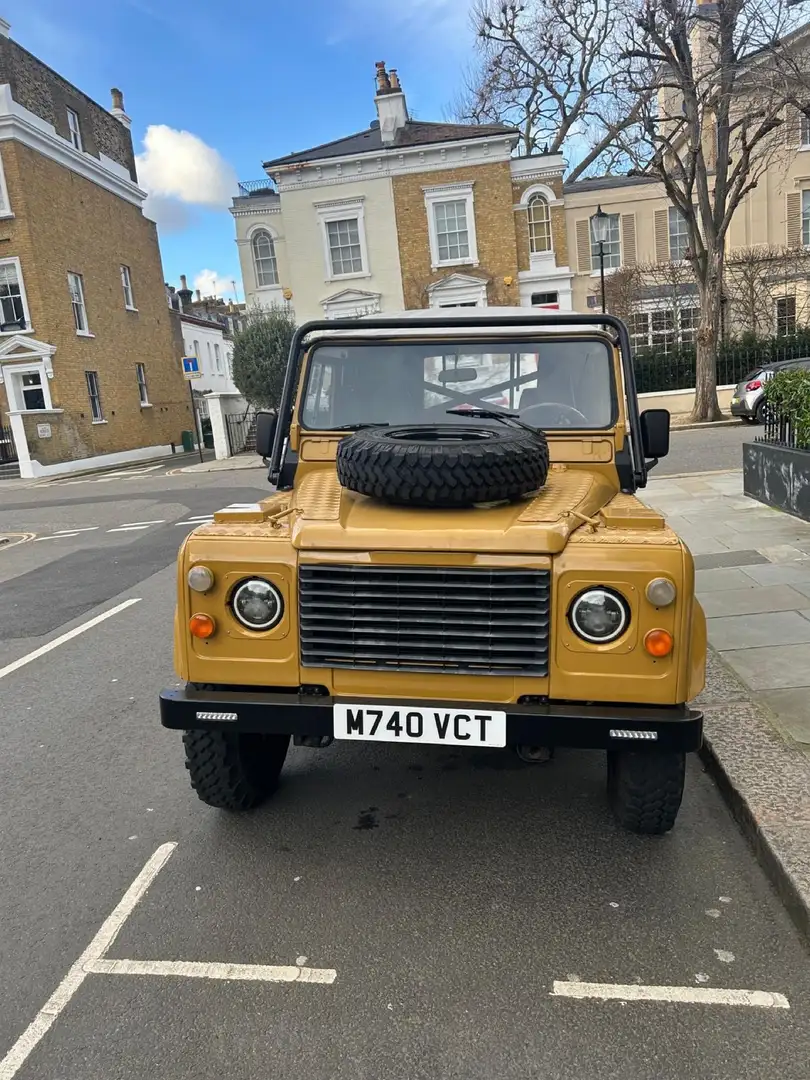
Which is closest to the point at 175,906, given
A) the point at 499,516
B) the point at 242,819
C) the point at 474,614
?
the point at 242,819

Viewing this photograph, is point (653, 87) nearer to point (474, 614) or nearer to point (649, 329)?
point (649, 329)

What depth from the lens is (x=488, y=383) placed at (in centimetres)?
389

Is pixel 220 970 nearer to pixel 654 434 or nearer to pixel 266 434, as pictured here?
pixel 266 434

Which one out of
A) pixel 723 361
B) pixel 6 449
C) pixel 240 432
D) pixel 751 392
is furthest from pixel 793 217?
pixel 6 449

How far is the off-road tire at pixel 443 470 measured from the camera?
2.82 meters

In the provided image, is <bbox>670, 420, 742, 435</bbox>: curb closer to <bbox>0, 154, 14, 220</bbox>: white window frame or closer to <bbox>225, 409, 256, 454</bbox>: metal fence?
<bbox>225, 409, 256, 454</bbox>: metal fence

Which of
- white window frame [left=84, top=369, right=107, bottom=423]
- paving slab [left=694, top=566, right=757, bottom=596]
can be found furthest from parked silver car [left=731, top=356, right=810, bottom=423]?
white window frame [left=84, top=369, right=107, bottom=423]

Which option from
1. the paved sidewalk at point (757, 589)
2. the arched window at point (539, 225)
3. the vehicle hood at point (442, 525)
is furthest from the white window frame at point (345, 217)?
the vehicle hood at point (442, 525)

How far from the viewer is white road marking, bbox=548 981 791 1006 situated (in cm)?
228

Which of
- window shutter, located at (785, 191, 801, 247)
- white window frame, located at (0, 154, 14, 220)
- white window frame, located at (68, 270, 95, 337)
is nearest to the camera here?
white window frame, located at (0, 154, 14, 220)

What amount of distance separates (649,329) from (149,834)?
93.6ft

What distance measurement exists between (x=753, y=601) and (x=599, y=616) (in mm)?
3614

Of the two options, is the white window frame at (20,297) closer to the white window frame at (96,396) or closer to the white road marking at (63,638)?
the white window frame at (96,396)

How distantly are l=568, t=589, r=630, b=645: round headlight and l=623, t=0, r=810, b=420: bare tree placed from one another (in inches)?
561
